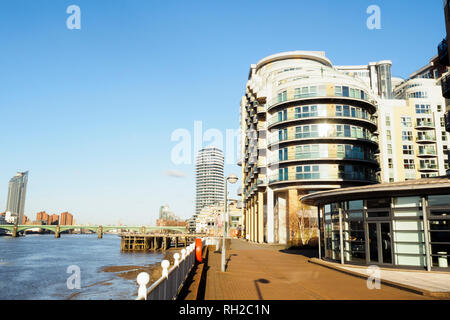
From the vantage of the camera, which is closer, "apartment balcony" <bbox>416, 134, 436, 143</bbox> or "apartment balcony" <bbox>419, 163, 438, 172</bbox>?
"apartment balcony" <bbox>419, 163, 438, 172</bbox>

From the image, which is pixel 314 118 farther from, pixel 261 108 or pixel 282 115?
pixel 261 108

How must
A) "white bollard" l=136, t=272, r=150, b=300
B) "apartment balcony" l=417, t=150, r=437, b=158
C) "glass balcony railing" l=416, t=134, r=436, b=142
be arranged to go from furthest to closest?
"glass balcony railing" l=416, t=134, r=436, b=142, "apartment balcony" l=417, t=150, r=437, b=158, "white bollard" l=136, t=272, r=150, b=300

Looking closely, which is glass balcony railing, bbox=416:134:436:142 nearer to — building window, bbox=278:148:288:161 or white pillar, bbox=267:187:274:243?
building window, bbox=278:148:288:161

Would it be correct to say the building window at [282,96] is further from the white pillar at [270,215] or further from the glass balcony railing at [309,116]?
the white pillar at [270,215]

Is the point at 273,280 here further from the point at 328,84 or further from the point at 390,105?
the point at 390,105

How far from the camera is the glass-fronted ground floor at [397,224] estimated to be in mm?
16328

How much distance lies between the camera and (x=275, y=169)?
5072 centimetres

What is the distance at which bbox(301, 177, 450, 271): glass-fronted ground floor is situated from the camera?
1633 cm

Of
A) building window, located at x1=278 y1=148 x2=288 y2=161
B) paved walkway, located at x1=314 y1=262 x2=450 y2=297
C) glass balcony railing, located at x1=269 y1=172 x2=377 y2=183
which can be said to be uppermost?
building window, located at x1=278 y1=148 x2=288 y2=161

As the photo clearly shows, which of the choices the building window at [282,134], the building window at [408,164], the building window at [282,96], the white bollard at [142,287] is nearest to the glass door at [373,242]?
the white bollard at [142,287]

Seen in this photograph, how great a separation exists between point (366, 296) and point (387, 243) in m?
7.41

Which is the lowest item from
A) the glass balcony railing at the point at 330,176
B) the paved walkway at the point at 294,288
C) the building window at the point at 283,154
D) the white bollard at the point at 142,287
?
the paved walkway at the point at 294,288

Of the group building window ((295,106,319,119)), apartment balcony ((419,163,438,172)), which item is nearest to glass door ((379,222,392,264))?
building window ((295,106,319,119))

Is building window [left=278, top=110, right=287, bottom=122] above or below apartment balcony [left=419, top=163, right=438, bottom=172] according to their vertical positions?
above
